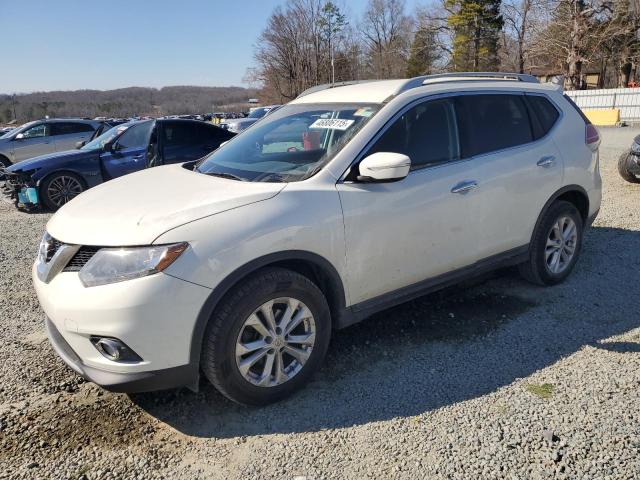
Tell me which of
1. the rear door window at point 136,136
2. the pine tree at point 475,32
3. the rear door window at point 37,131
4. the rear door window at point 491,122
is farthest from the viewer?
the pine tree at point 475,32

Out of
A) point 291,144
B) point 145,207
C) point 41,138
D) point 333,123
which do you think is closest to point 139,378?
point 145,207

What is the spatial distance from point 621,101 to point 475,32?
93.0ft

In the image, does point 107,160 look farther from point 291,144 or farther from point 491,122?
point 491,122

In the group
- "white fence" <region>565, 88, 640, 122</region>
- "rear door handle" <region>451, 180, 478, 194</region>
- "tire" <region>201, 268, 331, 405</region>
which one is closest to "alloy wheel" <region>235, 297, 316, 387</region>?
"tire" <region>201, 268, 331, 405</region>

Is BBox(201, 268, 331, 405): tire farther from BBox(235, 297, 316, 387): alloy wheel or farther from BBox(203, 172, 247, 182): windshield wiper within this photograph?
BBox(203, 172, 247, 182): windshield wiper

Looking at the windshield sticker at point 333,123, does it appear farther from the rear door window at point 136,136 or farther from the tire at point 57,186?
the tire at point 57,186

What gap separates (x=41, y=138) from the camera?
14.8 metres

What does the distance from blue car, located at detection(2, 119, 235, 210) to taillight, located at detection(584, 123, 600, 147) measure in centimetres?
596

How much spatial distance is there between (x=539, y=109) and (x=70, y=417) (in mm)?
4140

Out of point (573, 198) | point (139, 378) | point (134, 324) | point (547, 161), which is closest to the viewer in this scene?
point (134, 324)

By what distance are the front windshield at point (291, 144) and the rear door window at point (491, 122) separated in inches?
31.3

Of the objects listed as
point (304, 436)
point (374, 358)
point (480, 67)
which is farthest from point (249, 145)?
point (480, 67)

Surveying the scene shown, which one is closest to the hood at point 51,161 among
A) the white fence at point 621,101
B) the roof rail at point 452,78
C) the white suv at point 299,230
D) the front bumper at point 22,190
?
the front bumper at point 22,190

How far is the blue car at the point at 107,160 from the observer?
8539 mm
